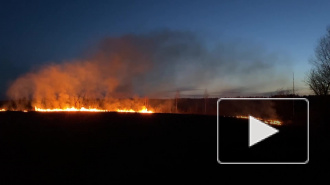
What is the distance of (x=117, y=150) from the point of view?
12.4 metres

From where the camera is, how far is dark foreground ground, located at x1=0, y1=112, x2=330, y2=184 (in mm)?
9617

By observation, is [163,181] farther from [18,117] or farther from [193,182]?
[18,117]

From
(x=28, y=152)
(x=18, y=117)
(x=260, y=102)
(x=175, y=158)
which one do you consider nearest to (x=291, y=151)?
(x=175, y=158)

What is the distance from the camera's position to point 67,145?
519 inches

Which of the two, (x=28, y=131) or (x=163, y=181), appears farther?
(x=28, y=131)

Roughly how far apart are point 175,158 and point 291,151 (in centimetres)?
471

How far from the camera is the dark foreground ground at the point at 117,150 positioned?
9617mm
